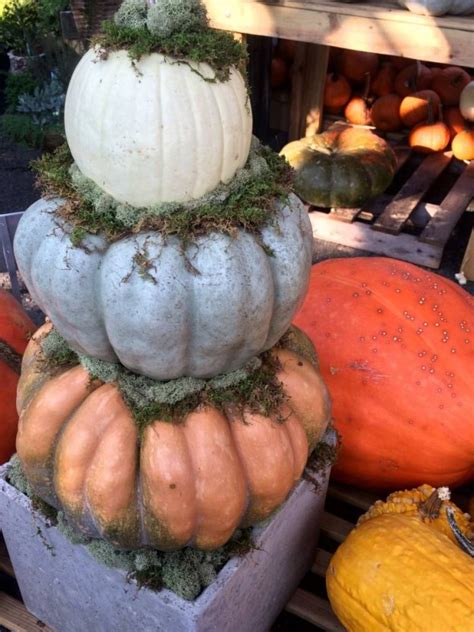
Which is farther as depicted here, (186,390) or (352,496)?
(352,496)

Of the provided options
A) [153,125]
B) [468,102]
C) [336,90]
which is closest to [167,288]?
[153,125]

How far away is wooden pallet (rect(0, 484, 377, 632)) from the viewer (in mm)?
1732

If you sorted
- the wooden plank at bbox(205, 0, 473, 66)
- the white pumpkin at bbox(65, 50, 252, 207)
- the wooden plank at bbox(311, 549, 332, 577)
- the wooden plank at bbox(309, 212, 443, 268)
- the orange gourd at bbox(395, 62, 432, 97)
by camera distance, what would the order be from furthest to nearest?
the orange gourd at bbox(395, 62, 432, 97) < the wooden plank at bbox(309, 212, 443, 268) < the wooden plank at bbox(205, 0, 473, 66) < the wooden plank at bbox(311, 549, 332, 577) < the white pumpkin at bbox(65, 50, 252, 207)

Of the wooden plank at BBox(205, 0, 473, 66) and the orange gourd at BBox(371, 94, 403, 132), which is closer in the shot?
the wooden plank at BBox(205, 0, 473, 66)

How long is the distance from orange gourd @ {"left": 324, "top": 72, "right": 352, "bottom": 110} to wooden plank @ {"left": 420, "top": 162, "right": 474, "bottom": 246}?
4.05ft

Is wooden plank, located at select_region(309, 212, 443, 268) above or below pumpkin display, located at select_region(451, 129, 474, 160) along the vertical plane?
below

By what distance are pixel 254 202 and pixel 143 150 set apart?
0.22m

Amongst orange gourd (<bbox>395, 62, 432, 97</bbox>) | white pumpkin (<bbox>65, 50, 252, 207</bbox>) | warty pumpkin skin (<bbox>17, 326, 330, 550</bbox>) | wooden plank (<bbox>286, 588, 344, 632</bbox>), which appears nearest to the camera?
white pumpkin (<bbox>65, 50, 252, 207</bbox>)

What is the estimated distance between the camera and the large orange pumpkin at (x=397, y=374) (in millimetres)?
1752

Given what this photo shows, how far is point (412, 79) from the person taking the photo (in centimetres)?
495

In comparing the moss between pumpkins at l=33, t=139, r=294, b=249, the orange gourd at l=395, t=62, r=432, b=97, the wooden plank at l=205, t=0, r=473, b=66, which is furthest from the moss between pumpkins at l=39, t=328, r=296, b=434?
the orange gourd at l=395, t=62, r=432, b=97

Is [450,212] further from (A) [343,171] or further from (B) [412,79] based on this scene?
(B) [412,79]

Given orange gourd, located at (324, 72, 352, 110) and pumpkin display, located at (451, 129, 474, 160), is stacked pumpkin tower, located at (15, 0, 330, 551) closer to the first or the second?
pumpkin display, located at (451, 129, 474, 160)

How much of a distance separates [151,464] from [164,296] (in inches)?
14.0
